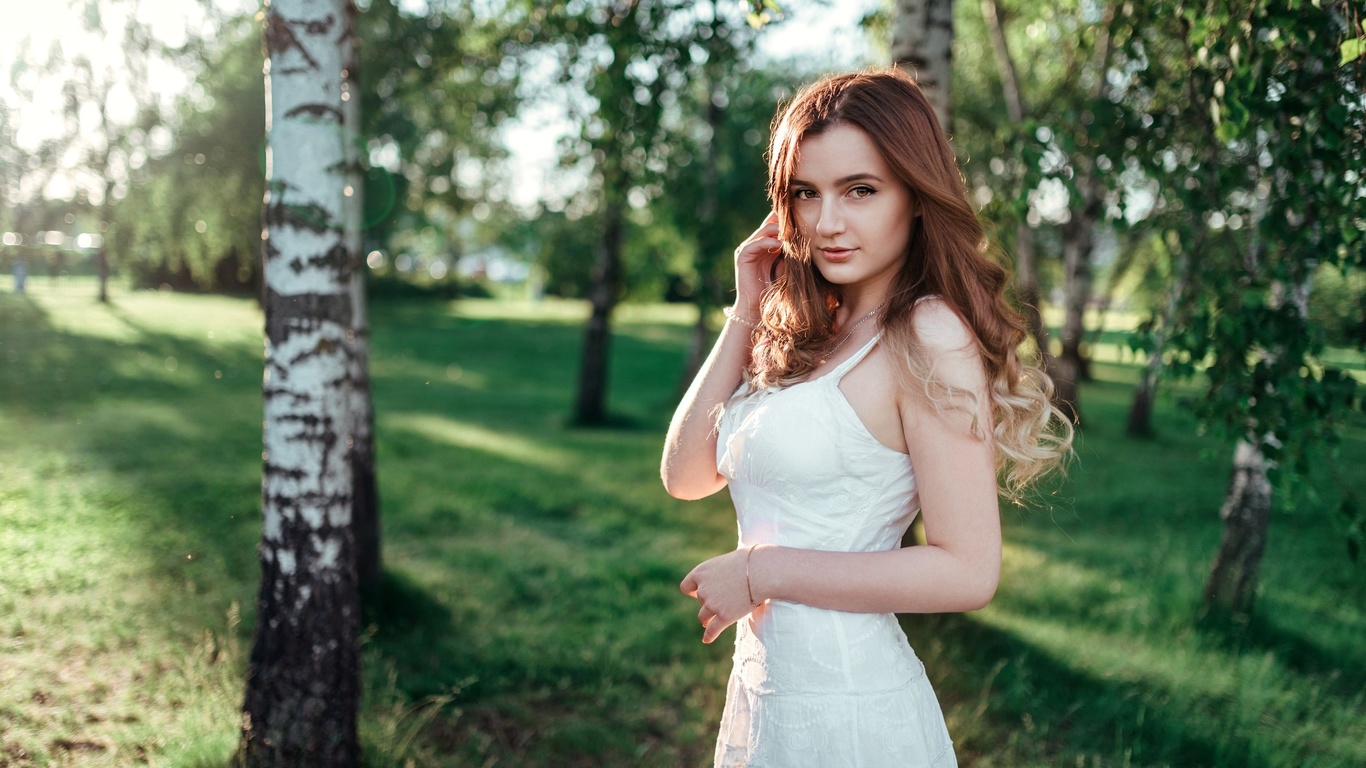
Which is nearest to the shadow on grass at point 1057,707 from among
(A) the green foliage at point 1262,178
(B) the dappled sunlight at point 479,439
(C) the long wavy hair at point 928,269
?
(A) the green foliage at point 1262,178

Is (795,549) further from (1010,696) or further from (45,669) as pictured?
(45,669)

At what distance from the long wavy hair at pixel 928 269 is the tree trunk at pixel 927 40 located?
139 inches

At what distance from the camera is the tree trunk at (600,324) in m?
14.1

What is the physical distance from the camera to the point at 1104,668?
5000 mm

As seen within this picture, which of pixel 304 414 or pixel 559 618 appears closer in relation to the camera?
pixel 304 414

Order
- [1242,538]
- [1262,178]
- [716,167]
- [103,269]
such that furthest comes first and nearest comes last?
[716,167]
[103,269]
[1242,538]
[1262,178]

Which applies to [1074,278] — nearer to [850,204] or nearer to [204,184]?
[204,184]

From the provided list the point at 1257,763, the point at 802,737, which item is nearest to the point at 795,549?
the point at 802,737

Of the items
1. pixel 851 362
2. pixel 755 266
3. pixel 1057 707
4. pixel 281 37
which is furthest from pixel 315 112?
pixel 1057 707

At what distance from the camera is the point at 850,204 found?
6.33 feet

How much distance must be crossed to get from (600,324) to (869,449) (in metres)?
13.0

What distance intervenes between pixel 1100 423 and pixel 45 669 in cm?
1564

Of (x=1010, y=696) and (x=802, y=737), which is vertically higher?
(x=802, y=737)

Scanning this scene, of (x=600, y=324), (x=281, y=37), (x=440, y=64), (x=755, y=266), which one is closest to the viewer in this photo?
(x=755, y=266)
